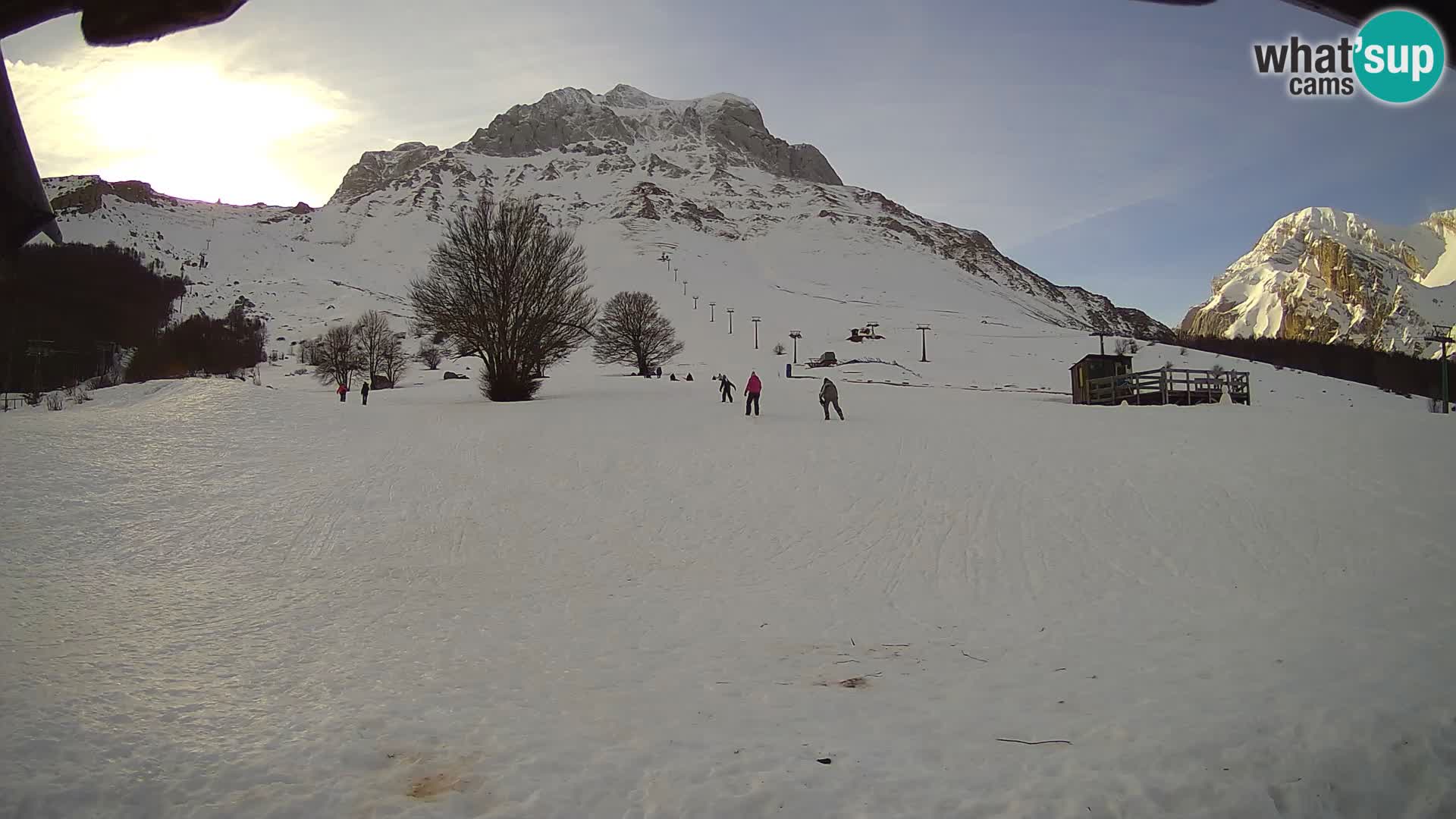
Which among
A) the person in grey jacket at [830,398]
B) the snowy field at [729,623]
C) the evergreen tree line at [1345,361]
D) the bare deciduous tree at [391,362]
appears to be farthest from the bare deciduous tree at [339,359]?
the evergreen tree line at [1345,361]

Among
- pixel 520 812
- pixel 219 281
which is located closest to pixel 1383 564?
pixel 520 812

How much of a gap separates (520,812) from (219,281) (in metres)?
174

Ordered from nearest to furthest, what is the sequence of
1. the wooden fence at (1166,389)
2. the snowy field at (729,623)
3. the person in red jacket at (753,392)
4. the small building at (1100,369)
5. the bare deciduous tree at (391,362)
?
the snowy field at (729,623) < the person in red jacket at (753,392) < the wooden fence at (1166,389) < the small building at (1100,369) < the bare deciduous tree at (391,362)

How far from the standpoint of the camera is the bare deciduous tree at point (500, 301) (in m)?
37.4

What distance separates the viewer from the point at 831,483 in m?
20.3

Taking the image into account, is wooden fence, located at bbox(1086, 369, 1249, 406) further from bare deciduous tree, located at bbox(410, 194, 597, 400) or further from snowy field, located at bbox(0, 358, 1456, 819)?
bare deciduous tree, located at bbox(410, 194, 597, 400)

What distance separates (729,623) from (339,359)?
6416 cm

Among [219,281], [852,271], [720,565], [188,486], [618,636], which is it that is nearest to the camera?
[618,636]

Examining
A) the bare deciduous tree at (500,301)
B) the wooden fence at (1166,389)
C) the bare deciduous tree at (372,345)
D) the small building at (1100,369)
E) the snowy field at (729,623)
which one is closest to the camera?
the snowy field at (729,623)

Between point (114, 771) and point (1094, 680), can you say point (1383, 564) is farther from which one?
point (114, 771)

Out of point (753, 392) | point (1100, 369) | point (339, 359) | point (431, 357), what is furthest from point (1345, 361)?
point (339, 359)

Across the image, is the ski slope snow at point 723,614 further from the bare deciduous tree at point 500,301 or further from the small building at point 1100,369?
the small building at point 1100,369

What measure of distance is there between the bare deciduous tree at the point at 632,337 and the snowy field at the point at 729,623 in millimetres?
37775

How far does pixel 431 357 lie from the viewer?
8669 centimetres
